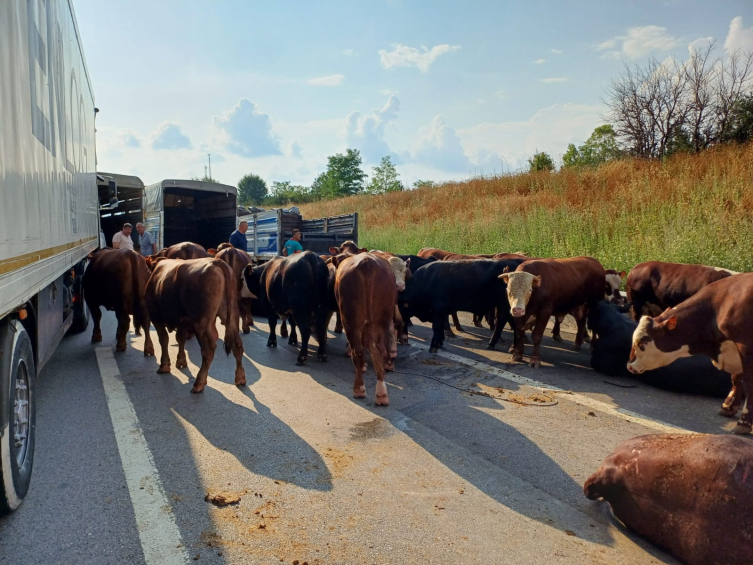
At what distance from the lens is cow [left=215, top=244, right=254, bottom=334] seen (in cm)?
964

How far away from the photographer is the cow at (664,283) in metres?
7.54

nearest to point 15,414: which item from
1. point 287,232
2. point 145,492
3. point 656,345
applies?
point 145,492

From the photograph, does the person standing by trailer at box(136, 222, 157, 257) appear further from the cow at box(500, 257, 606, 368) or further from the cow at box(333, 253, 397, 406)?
the cow at box(500, 257, 606, 368)

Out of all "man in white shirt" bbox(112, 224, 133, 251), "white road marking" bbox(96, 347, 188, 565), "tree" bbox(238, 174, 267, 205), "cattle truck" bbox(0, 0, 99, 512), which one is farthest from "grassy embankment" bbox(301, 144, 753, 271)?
"tree" bbox(238, 174, 267, 205)

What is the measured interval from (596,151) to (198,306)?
28.0 meters

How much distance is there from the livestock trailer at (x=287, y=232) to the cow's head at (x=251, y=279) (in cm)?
563

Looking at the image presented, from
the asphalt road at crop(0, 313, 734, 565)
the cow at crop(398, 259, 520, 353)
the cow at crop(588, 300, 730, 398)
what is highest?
the cow at crop(398, 259, 520, 353)

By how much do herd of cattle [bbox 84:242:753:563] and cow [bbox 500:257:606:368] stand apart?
22 mm

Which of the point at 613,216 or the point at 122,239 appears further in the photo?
the point at 613,216

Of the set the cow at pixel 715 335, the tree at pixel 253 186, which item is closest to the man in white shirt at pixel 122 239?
the cow at pixel 715 335

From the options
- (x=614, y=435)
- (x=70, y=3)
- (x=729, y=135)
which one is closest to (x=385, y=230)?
(x=729, y=135)

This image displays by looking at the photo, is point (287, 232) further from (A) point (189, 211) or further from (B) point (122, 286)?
(B) point (122, 286)

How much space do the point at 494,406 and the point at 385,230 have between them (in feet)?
68.5

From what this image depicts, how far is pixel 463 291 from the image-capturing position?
8.62m
